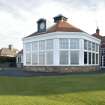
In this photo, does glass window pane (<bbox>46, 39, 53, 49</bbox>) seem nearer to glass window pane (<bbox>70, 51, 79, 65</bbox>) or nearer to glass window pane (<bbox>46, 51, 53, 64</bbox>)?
glass window pane (<bbox>46, 51, 53, 64</bbox>)

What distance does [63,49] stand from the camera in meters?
29.0

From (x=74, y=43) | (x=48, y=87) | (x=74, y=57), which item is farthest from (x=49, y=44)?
(x=48, y=87)

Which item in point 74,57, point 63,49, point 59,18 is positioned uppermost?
point 59,18

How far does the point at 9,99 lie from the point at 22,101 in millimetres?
782

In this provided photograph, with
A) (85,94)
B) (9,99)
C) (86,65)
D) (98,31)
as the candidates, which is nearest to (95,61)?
(86,65)

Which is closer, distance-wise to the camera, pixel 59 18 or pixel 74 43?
pixel 74 43

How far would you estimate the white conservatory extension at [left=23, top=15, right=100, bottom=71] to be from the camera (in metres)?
29.0

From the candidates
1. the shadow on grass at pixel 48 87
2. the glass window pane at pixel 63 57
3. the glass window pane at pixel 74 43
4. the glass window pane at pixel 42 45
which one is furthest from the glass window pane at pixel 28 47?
the shadow on grass at pixel 48 87

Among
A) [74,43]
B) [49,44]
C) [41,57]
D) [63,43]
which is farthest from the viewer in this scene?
[41,57]

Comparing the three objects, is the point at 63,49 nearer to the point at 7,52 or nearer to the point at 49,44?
the point at 49,44

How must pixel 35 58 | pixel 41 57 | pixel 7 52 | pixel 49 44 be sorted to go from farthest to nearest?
1. pixel 7 52
2. pixel 35 58
3. pixel 41 57
4. pixel 49 44

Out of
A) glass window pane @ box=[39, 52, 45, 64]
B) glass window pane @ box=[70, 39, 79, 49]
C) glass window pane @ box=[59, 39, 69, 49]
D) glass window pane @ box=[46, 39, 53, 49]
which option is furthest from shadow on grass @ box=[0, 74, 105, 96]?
glass window pane @ box=[39, 52, 45, 64]

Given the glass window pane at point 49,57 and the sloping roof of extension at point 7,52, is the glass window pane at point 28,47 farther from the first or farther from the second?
the sloping roof of extension at point 7,52

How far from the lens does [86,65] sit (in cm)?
3047
